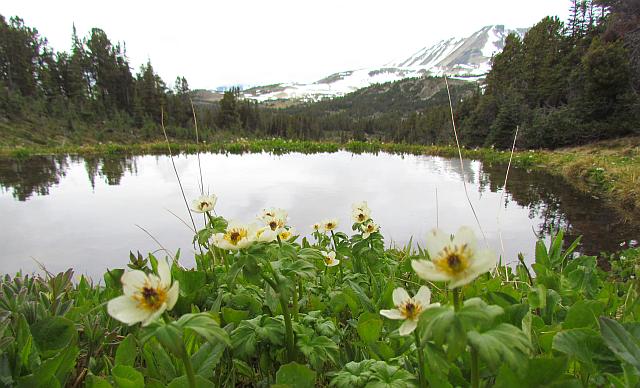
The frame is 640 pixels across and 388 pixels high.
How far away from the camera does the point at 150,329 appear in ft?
2.16

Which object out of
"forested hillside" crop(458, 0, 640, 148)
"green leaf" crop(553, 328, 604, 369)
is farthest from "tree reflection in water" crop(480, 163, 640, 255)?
"forested hillside" crop(458, 0, 640, 148)

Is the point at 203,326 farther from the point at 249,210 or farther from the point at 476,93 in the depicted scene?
the point at 476,93

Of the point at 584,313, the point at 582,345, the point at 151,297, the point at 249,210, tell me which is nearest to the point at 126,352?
the point at 151,297

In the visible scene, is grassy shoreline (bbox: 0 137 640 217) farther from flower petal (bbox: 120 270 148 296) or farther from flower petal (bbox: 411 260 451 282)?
flower petal (bbox: 411 260 451 282)

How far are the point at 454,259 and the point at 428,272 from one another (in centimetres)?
5

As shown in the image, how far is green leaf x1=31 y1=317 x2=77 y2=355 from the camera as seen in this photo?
1039mm

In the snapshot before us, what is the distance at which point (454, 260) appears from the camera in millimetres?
645

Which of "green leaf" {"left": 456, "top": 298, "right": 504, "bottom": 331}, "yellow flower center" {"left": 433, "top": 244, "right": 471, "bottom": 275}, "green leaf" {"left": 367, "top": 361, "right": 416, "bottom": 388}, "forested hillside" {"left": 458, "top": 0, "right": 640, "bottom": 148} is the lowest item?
"green leaf" {"left": 367, "top": 361, "right": 416, "bottom": 388}

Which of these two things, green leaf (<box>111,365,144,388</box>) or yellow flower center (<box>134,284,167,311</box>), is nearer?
yellow flower center (<box>134,284,167,311</box>)

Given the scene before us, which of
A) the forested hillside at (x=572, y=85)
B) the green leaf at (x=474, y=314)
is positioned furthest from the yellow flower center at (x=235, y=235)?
the forested hillside at (x=572, y=85)

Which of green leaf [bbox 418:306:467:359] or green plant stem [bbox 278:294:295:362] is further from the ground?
green leaf [bbox 418:306:467:359]

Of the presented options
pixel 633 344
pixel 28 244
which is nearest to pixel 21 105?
pixel 28 244

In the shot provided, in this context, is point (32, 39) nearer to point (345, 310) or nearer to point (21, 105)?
point (21, 105)

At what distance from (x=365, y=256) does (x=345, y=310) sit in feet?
1.02
